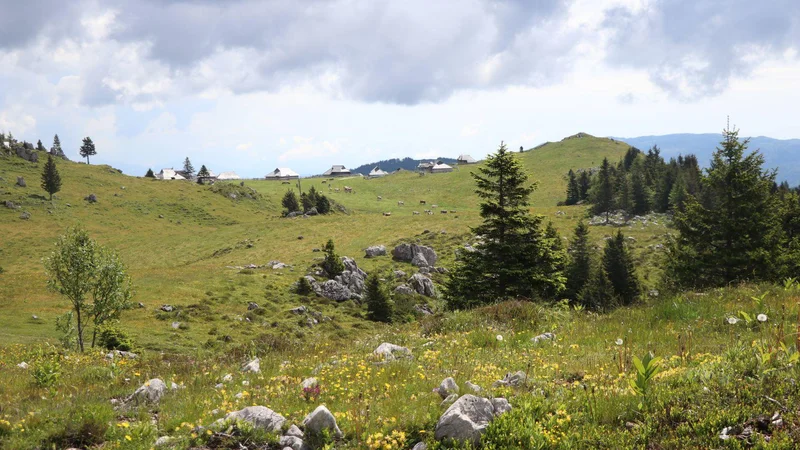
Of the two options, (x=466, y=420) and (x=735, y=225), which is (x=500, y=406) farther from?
(x=735, y=225)

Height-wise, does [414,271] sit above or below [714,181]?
below

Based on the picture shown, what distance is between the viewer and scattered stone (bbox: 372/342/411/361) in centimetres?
1067

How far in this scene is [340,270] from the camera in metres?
58.2

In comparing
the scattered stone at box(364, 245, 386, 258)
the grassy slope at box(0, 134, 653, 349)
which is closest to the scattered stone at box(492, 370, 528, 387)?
the grassy slope at box(0, 134, 653, 349)

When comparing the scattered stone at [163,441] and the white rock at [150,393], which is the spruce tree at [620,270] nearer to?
the white rock at [150,393]

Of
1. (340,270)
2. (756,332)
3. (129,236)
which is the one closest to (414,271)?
(340,270)

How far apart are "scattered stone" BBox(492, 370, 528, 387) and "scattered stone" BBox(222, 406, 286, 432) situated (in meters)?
3.89

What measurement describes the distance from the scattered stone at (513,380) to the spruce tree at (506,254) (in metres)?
16.5

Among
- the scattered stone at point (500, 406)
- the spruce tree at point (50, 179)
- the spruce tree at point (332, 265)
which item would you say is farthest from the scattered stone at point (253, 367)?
the spruce tree at point (50, 179)

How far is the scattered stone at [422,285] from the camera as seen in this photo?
179ft

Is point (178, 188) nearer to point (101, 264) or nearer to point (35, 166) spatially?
point (35, 166)

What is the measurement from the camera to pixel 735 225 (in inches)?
1142

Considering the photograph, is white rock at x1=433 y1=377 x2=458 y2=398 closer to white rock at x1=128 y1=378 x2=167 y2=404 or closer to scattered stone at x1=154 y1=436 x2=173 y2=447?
scattered stone at x1=154 y1=436 x2=173 y2=447

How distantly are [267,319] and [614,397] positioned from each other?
135ft
